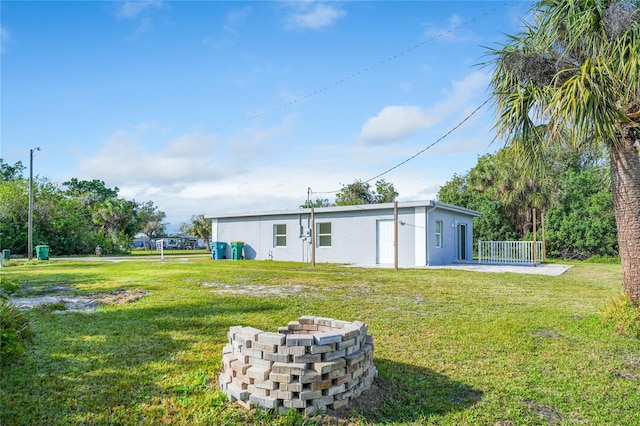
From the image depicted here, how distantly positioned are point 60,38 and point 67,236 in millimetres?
23065

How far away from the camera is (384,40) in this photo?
36.7ft

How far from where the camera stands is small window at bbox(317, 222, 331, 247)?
60.1 feet

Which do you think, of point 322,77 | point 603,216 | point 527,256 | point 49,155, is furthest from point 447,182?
point 49,155

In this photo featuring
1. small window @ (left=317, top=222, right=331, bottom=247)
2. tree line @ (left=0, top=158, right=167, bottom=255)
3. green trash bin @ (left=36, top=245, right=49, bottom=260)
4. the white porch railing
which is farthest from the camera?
tree line @ (left=0, top=158, right=167, bottom=255)

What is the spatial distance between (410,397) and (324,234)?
598 inches

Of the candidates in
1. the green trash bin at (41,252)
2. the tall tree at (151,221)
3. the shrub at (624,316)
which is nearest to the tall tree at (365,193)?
the green trash bin at (41,252)

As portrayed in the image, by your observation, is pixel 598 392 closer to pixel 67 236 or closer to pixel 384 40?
pixel 384 40

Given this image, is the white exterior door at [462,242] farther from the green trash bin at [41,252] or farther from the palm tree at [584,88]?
the green trash bin at [41,252]

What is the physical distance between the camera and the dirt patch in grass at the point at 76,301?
6328mm

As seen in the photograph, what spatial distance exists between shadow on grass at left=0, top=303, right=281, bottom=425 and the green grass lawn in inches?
0.5

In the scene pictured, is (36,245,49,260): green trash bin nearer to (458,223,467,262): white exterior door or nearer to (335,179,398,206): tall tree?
(458,223,467,262): white exterior door

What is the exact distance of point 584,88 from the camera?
5.05 meters

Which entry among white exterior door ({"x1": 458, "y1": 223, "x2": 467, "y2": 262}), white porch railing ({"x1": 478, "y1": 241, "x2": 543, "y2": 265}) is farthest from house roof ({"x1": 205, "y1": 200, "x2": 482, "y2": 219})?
white porch railing ({"x1": 478, "y1": 241, "x2": 543, "y2": 265})

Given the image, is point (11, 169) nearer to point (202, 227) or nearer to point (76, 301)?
point (202, 227)
